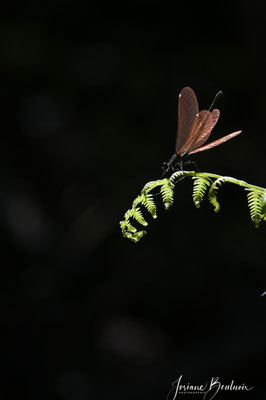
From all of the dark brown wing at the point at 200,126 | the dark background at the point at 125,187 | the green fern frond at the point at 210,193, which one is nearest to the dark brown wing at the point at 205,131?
the dark brown wing at the point at 200,126

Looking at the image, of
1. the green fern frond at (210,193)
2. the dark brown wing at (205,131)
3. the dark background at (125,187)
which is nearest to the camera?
the green fern frond at (210,193)

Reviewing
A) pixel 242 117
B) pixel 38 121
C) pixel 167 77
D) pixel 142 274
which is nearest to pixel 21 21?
pixel 38 121

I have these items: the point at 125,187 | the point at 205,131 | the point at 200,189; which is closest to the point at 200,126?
the point at 205,131

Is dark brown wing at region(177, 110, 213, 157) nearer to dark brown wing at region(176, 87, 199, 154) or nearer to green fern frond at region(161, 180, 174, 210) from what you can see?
dark brown wing at region(176, 87, 199, 154)

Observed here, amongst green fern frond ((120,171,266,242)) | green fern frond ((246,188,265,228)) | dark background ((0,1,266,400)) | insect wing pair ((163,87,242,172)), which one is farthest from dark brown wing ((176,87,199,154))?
dark background ((0,1,266,400))

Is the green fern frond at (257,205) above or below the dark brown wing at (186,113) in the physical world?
below

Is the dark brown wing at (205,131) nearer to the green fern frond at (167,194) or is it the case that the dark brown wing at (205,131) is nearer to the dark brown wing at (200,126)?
the dark brown wing at (200,126)

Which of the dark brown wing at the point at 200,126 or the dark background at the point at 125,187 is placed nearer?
the dark brown wing at the point at 200,126
